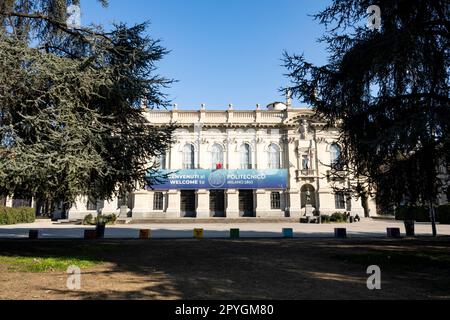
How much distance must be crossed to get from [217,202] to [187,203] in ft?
11.7

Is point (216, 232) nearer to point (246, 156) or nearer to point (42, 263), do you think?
point (42, 263)

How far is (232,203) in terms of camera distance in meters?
40.7

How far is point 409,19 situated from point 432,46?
4.45 feet

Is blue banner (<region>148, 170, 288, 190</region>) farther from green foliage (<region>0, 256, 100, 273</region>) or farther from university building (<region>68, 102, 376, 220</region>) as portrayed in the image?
green foliage (<region>0, 256, 100, 273</region>)

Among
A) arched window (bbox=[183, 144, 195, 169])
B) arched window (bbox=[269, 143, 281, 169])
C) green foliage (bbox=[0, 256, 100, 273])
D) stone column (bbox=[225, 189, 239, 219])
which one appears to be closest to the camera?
green foliage (bbox=[0, 256, 100, 273])

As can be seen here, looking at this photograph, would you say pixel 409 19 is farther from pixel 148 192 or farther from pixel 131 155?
pixel 148 192

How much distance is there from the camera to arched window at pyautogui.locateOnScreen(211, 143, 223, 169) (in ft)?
139

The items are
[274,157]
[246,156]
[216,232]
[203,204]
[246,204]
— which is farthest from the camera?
[274,157]

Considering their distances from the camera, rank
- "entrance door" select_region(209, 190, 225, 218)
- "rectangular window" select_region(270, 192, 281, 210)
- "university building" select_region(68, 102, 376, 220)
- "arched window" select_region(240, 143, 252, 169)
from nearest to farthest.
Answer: "university building" select_region(68, 102, 376, 220), "rectangular window" select_region(270, 192, 281, 210), "entrance door" select_region(209, 190, 225, 218), "arched window" select_region(240, 143, 252, 169)

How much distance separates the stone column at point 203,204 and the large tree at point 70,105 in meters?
27.6

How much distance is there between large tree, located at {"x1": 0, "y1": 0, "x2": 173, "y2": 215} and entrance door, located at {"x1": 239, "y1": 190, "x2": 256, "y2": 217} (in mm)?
29170

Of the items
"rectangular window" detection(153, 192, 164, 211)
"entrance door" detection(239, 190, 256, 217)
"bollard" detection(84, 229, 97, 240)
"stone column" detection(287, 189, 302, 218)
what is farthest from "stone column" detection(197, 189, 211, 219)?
"bollard" detection(84, 229, 97, 240)

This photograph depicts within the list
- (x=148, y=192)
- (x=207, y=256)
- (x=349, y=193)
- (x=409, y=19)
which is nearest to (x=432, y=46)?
(x=409, y=19)

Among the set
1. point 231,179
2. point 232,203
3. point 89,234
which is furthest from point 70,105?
point 232,203
